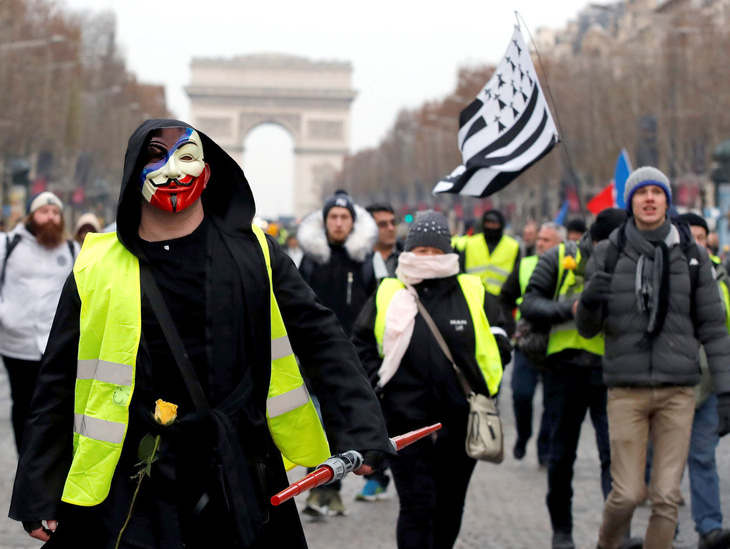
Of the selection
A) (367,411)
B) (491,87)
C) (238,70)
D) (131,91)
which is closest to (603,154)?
(131,91)

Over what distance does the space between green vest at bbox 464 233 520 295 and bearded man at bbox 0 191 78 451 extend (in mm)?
3791

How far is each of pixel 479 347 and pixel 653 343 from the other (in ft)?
2.39

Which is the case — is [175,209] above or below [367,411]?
above

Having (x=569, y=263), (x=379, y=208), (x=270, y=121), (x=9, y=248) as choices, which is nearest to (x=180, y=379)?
(x=569, y=263)

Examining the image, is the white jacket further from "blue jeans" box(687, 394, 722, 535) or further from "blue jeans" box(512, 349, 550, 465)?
"blue jeans" box(687, 394, 722, 535)

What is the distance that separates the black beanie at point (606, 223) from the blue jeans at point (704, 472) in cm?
95

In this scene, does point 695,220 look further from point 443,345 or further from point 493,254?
point 493,254

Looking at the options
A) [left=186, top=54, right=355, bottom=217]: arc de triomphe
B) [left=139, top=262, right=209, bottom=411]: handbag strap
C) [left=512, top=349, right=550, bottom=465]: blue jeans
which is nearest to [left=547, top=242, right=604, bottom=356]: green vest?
[left=512, top=349, right=550, bottom=465]: blue jeans

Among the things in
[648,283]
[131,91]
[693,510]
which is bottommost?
[693,510]

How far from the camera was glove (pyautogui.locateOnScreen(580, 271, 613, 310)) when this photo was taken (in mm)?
6043

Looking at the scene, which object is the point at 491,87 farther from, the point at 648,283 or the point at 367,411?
the point at 367,411

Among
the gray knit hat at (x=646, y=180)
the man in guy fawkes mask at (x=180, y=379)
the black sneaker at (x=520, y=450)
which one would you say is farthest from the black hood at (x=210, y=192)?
the black sneaker at (x=520, y=450)

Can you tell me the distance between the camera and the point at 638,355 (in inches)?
237

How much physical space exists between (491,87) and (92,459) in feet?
15.4
